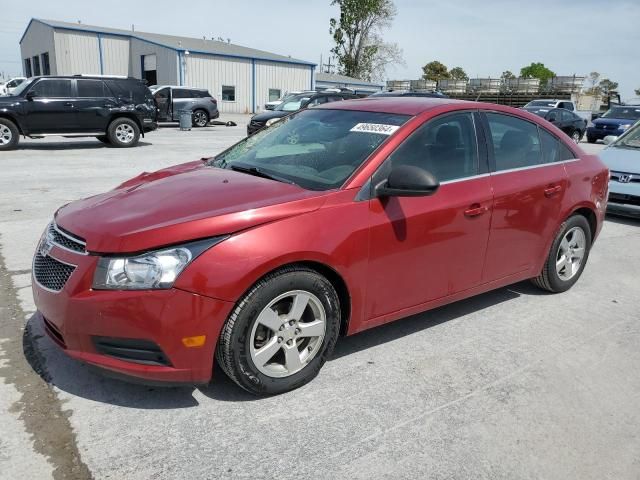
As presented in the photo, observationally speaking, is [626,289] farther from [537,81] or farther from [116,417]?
[537,81]

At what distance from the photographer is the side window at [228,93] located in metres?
37.4

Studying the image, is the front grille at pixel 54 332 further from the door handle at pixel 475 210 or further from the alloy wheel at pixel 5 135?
the alloy wheel at pixel 5 135

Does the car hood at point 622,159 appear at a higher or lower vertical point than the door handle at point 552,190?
lower

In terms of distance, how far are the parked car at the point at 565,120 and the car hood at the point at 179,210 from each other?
66.3ft

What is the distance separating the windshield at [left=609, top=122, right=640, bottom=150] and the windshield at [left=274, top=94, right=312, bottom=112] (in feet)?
34.8

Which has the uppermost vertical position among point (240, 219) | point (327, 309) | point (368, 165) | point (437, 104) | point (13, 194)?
point (437, 104)

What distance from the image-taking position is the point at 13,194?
8.22 meters

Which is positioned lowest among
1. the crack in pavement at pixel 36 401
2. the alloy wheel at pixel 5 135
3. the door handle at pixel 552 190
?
the crack in pavement at pixel 36 401

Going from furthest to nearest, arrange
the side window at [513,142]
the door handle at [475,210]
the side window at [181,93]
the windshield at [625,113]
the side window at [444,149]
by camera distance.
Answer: the side window at [181,93], the windshield at [625,113], the side window at [513,142], the door handle at [475,210], the side window at [444,149]

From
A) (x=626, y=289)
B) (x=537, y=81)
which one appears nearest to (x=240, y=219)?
(x=626, y=289)

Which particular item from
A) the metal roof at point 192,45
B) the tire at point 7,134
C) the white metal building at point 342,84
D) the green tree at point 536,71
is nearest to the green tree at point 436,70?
the green tree at point 536,71

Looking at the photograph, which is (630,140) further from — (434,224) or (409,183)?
(409,183)

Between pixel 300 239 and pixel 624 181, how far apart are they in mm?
6638

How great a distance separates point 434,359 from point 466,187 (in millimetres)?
1167
